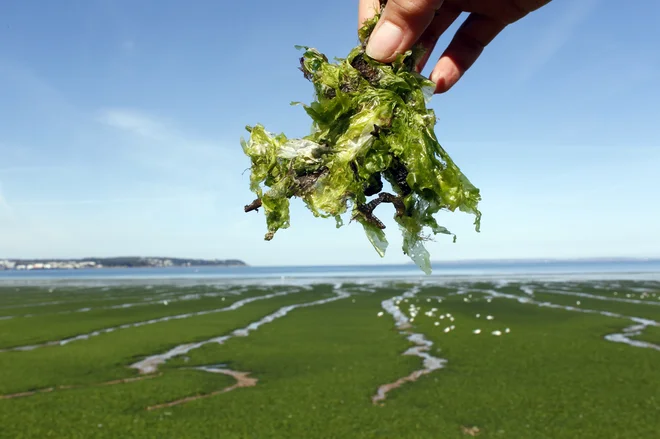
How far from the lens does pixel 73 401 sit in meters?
18.3

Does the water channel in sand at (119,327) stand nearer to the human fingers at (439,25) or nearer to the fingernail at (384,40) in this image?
the human fingers at (439,25)

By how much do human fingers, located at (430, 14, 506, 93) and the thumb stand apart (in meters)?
1.15

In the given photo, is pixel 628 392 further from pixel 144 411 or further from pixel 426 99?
pixel 426 99

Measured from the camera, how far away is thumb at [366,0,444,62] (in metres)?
3.69

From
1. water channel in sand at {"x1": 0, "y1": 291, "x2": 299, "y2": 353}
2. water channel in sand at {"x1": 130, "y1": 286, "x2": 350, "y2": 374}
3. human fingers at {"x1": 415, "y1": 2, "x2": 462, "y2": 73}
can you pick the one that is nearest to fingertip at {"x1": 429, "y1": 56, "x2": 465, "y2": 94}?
human fingers at {"x1": 415, "y1": 2, "x2": 462, "y2": 73}

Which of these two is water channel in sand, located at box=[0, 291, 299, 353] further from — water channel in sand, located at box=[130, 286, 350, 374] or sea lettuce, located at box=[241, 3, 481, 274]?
sea lettuce, located at box=[241, 3, 481, 274]

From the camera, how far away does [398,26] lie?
12.3 ft

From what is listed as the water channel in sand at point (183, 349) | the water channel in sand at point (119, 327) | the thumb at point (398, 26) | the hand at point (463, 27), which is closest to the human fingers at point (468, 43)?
the hand at point (463, 27)

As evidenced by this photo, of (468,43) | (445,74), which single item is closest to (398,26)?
(445,74)

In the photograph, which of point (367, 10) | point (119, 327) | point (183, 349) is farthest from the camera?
point (119, 327)

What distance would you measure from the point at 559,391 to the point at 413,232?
1802 centimetres

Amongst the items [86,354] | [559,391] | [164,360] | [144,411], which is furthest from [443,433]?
[86,354]

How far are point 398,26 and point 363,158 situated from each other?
98 cm

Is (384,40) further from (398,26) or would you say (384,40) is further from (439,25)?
(439,25)
